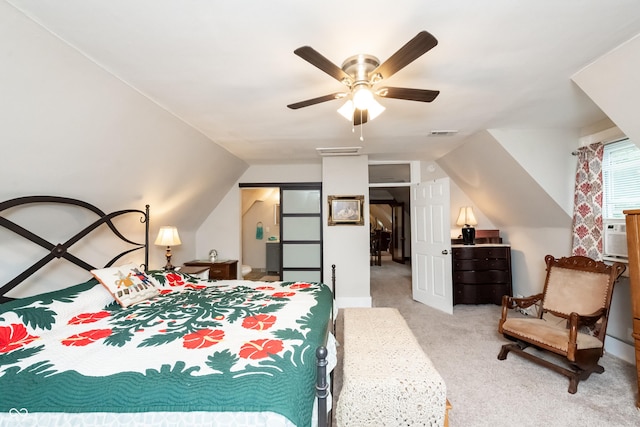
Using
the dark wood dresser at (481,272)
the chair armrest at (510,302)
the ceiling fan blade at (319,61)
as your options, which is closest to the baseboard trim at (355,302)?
the dark wood dresser at (481,272)

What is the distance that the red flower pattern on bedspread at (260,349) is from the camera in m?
1.37

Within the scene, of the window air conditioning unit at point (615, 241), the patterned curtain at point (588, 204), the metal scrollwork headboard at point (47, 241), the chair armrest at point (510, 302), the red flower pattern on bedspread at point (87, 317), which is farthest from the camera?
the patterned curtain at point (588, 204)

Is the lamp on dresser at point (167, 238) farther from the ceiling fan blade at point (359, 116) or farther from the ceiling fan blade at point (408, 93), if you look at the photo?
the ceiling fan blade at point (408, 93)

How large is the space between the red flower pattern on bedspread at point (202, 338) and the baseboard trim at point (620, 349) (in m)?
3.73

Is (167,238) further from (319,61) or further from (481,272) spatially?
(481,272)

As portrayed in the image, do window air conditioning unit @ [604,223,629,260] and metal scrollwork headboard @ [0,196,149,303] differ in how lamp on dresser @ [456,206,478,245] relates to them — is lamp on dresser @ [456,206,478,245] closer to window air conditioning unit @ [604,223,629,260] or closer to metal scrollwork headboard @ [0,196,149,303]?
window air conditioning unit @ [604,223,629,260]

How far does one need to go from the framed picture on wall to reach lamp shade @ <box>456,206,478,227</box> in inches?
70.5

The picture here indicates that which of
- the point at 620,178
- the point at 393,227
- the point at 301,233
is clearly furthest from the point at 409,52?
the point at 393,227

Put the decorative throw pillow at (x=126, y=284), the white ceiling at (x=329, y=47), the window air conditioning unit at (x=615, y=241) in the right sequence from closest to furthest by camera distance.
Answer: the white ceiling at (x=329, y=47) < the decorative throw pillow at (x=126, y=284) < the window air conditioning unit at (x=615, y=241)

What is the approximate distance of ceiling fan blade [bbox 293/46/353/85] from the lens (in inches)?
54.2

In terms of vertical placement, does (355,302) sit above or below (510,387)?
above

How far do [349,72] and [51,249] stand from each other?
2.73m

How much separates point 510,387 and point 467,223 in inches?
119

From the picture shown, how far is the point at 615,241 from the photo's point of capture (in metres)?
2.90
